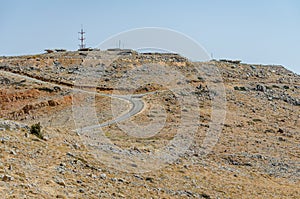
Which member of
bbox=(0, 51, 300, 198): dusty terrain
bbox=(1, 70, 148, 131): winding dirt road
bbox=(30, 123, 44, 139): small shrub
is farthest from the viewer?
bbox=(1, 70, 148, 131): winding dirt road

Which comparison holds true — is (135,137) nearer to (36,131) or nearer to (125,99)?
(36,131)

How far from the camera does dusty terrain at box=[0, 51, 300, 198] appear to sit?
693 inches

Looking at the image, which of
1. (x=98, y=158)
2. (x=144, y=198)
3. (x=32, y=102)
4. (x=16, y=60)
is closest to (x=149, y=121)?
(x=32, y=102)

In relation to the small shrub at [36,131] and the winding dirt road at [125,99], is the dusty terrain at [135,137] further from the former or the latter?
the winding dirt road at [125,99]

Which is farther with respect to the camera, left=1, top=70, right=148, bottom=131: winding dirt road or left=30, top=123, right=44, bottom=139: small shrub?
left=1, top=70, right=148, bottom=131: winding dirt road

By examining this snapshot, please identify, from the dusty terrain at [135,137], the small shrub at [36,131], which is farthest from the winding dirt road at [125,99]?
the small shrub at [36,131]

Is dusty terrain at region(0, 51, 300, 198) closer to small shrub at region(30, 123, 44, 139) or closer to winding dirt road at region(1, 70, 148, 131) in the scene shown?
small shrub at region(30, 123, 44, 139)

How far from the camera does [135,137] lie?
107ft

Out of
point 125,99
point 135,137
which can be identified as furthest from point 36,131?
point 125,99

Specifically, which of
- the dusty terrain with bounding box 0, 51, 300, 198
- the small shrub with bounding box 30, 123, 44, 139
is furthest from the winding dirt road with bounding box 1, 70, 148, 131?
the small shrub with bounding box 30, 123, 44, 139

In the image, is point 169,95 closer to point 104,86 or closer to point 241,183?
point 104,86

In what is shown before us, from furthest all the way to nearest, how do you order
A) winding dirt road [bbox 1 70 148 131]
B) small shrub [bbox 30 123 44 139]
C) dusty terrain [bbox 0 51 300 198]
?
winding dirt road [bbox 1 70 148 131] < small shrub [bbox 30 123 44 139] < dusty terrain [bbox 0 51 300 198]

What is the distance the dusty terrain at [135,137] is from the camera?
57.7ft

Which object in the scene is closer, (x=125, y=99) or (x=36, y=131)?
(x=36, y=131)
